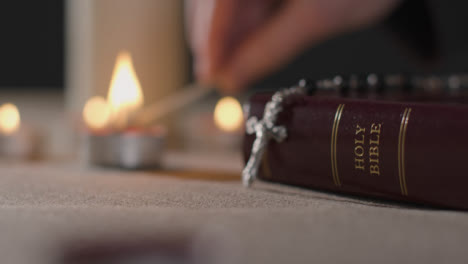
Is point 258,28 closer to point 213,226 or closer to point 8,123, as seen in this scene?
point 8,123

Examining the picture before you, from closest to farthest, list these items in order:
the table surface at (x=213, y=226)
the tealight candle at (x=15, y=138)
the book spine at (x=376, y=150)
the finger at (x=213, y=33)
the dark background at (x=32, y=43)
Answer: the table surface at (x=213, y=226)
the book spine at (x=376, y=150)
the tealight candle at (x=15, y=138)
the finger at (x=213, y=33)
the dark background at (x=32, y=43)

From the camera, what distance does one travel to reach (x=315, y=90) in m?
0.54

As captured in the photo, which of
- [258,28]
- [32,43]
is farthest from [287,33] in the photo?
[32,43]

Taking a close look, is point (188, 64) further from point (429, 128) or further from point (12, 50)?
point (429, 128)

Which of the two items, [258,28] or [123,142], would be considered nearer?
[123,142]

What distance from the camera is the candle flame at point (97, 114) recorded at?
734mm

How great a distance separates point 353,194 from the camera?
44 cm

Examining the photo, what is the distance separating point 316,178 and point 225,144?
55 centimetres

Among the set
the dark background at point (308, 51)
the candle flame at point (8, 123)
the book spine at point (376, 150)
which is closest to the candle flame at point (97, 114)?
the candle flame at point (8, 123)

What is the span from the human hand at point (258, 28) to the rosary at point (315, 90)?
14.0 inches

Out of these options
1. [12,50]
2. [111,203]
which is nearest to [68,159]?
[111,203]

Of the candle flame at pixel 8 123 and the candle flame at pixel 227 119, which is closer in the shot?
the candle flame at pixel 8 123

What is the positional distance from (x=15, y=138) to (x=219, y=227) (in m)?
0.59

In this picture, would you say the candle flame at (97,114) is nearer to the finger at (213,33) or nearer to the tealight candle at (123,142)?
the tealight candle at (123,142)
